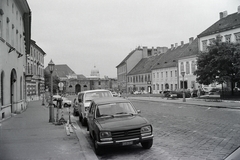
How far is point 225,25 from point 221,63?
20.1 metres

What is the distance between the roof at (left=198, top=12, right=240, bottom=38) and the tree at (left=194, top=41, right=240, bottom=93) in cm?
1562

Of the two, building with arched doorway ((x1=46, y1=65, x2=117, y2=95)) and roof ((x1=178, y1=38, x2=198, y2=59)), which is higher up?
roof ((x1=178, y1=38, x2=198, y2=59))

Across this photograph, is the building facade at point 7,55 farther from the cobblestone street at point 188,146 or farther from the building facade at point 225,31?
the building facade at point 225,31

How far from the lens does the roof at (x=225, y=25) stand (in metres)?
45.4

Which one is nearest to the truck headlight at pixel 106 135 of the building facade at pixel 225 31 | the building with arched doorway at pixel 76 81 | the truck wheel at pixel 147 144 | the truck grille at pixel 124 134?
the truck grille at pixel 124 134

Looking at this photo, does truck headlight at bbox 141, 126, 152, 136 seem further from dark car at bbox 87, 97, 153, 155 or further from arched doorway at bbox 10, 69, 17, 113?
arched doorway at bbox 10, 69, 17, 113

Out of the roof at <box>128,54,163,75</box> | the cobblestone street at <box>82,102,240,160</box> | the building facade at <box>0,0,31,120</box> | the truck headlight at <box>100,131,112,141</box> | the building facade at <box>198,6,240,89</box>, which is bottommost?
the cobblestone street at <box>82,102,240,160</box>

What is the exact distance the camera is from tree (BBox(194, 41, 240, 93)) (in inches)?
1173

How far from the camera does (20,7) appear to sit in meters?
22.6

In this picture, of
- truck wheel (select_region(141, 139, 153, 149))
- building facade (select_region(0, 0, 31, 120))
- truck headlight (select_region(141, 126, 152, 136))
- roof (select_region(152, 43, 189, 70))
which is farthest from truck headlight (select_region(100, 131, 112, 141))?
roof (select_region(152, 43, 189, 70))

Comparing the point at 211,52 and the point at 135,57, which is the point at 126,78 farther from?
the point at 211,52

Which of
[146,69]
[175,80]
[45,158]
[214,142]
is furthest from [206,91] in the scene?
[45,158]

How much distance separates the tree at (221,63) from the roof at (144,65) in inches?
1696

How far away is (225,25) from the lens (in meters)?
47.4
